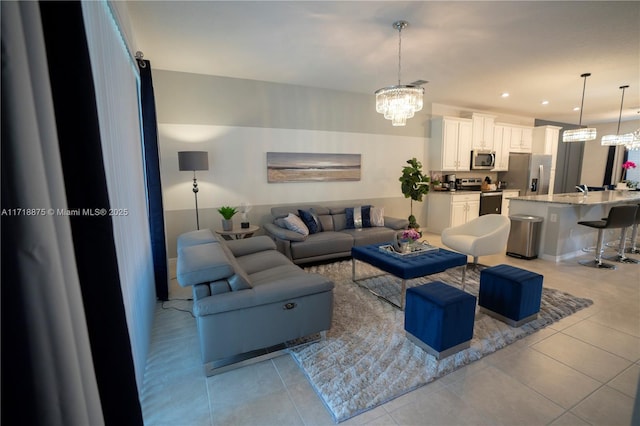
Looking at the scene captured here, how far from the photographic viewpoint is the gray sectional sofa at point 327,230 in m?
4.08

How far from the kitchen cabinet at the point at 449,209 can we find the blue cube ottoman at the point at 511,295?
339 centimetres

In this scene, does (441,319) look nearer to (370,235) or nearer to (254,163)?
(370,235)

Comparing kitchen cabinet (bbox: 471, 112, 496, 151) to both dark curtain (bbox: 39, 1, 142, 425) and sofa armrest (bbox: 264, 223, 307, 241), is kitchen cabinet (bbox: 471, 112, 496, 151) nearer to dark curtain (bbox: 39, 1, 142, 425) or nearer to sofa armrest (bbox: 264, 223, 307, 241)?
sofa armrest (bbox: 264, 223, 307, 241)

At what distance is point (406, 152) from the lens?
611cm

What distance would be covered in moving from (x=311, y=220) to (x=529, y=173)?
5644mm

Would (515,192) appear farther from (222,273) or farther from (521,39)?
(222,273)

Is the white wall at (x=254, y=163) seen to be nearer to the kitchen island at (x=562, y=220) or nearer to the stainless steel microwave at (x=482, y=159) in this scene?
the stainless steel microwave at (x=482, y=159)

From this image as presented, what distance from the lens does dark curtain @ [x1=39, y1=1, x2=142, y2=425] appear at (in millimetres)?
679

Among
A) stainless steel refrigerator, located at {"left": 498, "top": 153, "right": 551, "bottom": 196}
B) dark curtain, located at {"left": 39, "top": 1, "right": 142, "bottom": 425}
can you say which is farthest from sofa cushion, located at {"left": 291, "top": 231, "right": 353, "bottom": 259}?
stainless steel refrigerator, located at {"left": 498, "top": 153, "right": 551, "bottom": 196}

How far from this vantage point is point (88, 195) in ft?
2.48

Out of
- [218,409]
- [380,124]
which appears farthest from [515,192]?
[218,409]

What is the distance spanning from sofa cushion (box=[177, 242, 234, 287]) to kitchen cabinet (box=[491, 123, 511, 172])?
6.94 metres

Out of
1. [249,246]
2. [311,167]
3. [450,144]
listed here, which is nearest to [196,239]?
[249,246]

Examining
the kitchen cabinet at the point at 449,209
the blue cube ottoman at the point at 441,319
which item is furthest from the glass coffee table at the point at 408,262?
the kitchen cabinet at the point at 449,209
